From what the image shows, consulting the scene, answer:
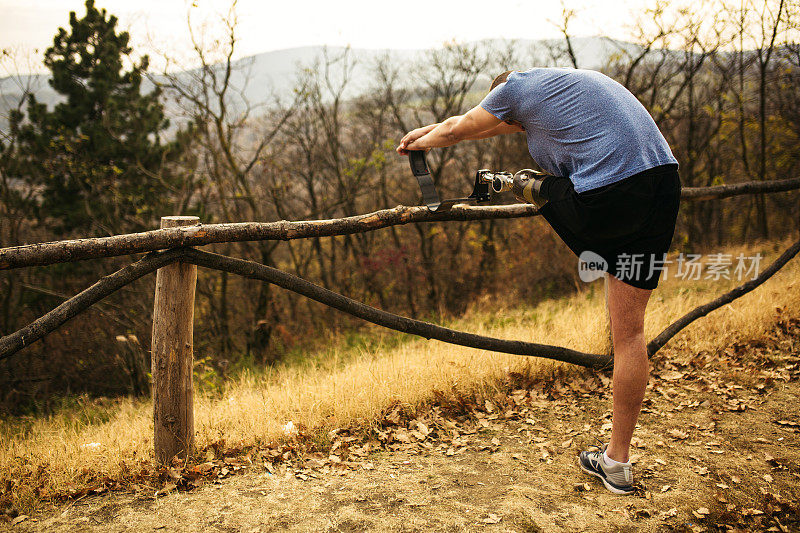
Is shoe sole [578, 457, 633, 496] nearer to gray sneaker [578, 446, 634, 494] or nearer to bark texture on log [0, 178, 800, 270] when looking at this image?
gray sneaker [578, 446, 634, 494]

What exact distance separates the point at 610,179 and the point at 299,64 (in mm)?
15480

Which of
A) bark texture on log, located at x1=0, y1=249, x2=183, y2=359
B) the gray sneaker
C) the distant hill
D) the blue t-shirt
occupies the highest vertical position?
the distant hill

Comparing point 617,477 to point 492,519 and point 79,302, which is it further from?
point 79,302

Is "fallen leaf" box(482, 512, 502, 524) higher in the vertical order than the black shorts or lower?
lower

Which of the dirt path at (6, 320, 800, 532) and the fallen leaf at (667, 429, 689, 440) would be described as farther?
the fallen leaf at (667, 429, 689, 440)

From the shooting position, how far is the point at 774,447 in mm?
2721

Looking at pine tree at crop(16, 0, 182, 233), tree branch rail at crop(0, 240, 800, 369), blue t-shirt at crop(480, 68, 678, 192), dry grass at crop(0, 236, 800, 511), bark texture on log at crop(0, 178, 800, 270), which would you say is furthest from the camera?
pine tree at crop(16, 0, 182, 233)

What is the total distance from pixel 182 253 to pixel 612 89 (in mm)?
2001

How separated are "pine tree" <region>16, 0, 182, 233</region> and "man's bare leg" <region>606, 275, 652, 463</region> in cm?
1129

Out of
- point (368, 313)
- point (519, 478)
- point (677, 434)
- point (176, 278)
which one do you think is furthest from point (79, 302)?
point (677, 434)

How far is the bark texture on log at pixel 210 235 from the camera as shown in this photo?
6.88ft

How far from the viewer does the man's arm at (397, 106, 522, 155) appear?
2229 mm

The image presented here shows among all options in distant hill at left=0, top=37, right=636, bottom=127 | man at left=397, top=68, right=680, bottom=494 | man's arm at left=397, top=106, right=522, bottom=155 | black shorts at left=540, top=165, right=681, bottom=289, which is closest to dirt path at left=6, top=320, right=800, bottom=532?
man at left=397, top=68, right=680, bottom=494

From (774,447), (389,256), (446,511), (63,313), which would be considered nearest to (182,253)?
(63,313)
